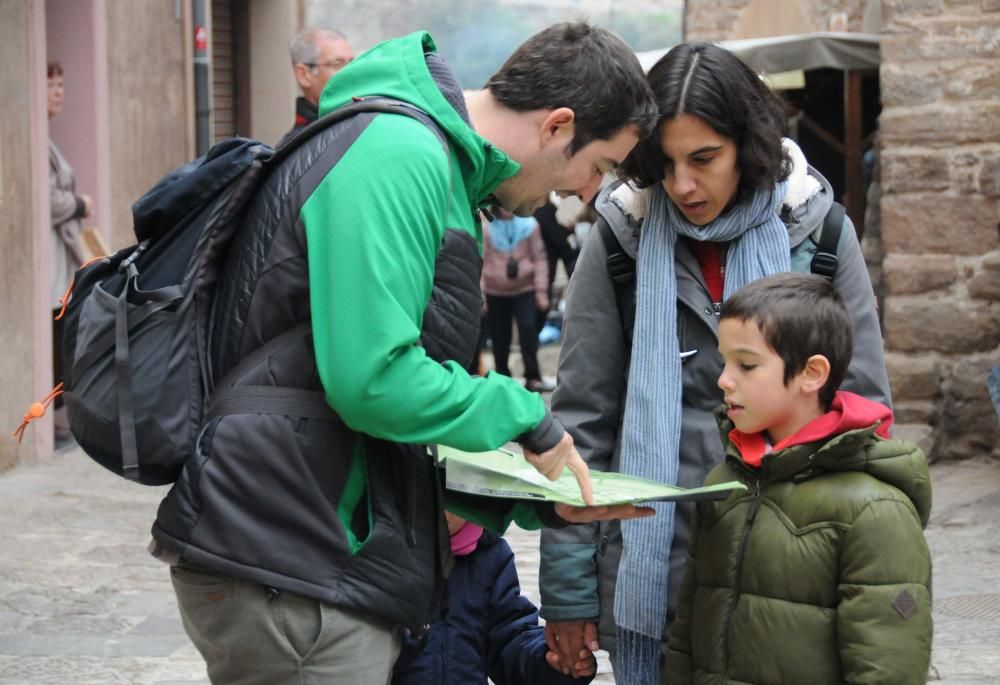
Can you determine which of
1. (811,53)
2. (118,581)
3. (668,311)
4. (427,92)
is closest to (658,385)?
(668,311)

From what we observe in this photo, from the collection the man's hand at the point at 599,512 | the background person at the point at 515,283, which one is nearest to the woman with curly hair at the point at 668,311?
the man's hand at the point at 599,512

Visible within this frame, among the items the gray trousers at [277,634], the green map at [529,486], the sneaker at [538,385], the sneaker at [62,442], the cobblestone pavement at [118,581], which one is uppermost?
the green map at [529,486]

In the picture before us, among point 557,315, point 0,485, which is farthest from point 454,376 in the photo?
point 557,315

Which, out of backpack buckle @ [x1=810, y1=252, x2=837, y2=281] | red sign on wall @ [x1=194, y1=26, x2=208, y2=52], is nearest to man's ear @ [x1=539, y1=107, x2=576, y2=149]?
backpack buckle @ [x1=810, y1=252, x2=837, y2=281]

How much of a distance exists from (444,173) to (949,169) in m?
6.94

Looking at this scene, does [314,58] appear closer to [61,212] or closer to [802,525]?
[61,212]

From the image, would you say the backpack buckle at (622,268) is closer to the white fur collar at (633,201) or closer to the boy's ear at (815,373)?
the white fur collar at (633,201)

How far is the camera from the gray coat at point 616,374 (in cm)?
303

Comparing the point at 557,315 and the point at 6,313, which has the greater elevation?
the point at 6,313

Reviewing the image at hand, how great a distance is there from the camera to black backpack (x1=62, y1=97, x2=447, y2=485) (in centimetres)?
242

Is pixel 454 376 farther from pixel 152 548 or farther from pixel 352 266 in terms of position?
pixel 152 548

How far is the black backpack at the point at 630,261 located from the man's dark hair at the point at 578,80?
550 mm

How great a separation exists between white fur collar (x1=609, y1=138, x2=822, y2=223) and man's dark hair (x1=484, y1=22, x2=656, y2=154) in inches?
20.8

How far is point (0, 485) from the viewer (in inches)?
312
